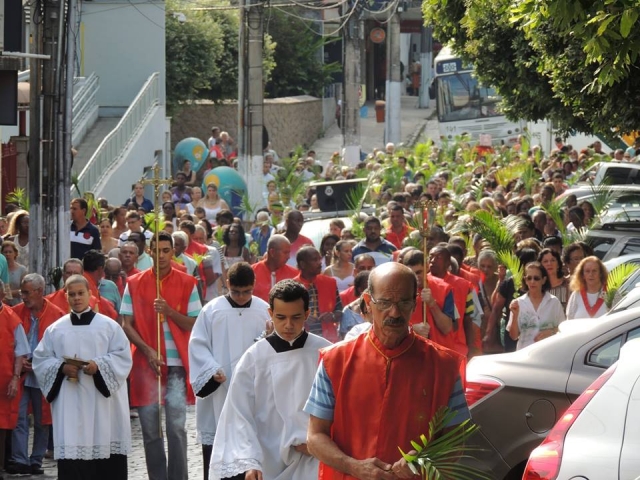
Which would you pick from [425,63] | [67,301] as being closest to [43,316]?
[67,301]

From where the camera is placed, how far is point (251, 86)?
27.1 meters

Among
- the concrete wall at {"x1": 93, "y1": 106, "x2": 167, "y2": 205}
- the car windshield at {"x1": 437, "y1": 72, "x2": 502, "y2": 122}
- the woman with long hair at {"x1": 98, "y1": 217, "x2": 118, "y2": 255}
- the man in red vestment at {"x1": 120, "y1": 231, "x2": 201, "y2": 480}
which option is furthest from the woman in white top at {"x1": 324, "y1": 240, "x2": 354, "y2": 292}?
the car windshield at {"x1": 437, "y1": 72, "x2": 502, "y2": 122}

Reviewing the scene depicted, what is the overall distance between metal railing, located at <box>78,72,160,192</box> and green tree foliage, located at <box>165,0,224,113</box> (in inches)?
242

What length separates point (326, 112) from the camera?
54.9 metres

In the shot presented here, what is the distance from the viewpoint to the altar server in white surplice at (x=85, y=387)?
34.1ft

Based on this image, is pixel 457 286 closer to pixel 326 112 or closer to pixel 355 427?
pixel 355 427

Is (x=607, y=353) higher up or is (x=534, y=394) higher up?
(x=607, y=353)

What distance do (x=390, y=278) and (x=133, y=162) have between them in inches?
1066

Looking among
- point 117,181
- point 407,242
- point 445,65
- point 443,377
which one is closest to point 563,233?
point 407,242

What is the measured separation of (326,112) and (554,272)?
42352 millimetres

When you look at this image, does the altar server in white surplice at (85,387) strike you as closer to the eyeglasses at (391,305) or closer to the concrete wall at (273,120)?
the eyeglasses at (391,305)

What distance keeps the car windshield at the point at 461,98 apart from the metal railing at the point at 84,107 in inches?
407

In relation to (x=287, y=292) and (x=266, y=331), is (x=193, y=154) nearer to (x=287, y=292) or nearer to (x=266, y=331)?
(x=266, y=331)

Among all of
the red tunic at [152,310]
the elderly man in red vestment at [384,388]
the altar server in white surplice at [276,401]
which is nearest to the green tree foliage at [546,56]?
the altar server in white surplice at [276,401]
